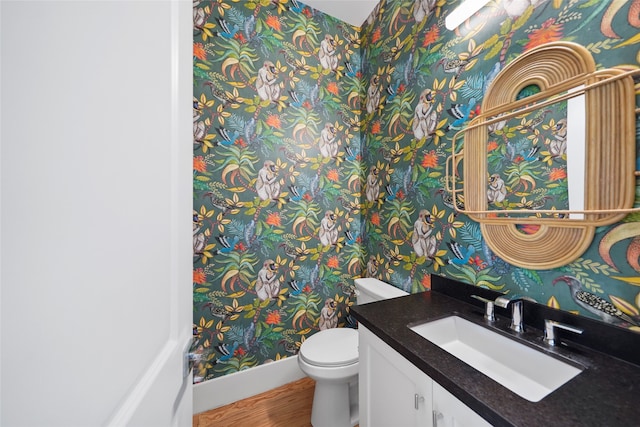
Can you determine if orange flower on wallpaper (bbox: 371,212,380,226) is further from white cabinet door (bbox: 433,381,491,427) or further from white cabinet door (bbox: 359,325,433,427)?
white cabinet door (bbox: 433,381,491,427)

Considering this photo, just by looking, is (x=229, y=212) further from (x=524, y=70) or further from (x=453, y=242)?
(x=524, y=70)

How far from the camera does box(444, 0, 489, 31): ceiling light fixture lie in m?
1.13

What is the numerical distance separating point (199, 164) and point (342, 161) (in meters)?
1.05

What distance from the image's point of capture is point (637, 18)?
73 centimetres

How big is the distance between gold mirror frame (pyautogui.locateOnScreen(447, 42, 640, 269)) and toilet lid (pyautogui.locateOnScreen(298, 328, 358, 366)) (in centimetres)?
95

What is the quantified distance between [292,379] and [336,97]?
7.21ft

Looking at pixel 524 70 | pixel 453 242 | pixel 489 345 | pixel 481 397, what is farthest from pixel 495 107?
pixel 481 397

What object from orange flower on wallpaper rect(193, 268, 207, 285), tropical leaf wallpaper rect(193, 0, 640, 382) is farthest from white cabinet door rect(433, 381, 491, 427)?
orange flower on wallpaper rect(193, 268, 207, 285)

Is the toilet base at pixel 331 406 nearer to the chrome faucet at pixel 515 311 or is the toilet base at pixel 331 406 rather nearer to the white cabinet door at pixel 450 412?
the white cabinet door at pixel 450 412

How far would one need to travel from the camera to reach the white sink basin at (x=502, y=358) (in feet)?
2.57

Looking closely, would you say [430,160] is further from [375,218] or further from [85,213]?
[85,213]

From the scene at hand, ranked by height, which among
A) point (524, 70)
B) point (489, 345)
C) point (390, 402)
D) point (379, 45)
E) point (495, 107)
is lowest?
point (390, 402)

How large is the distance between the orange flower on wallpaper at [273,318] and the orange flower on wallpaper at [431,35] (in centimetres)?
198

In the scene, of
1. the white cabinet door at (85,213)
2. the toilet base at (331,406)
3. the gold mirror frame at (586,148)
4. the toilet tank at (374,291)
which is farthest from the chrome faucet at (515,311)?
the white cabinet door at (85,213)
